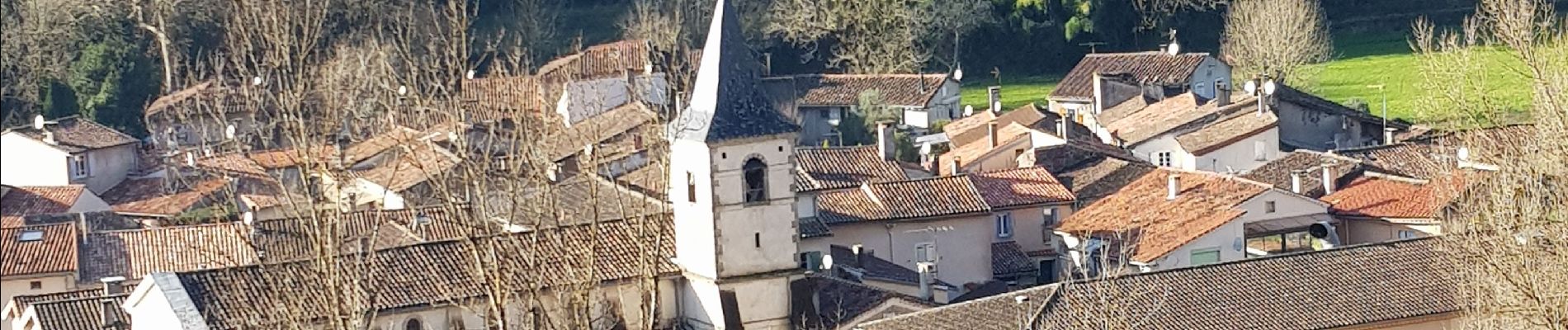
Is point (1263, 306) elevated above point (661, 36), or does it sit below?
below

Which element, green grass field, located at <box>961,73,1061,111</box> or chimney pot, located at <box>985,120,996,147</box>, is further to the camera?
green grass field, located at <box>961,73,1061,111</box>

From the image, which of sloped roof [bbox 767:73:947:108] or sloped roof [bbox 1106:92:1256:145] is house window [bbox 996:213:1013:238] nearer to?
sloped roof [bbox 1106:92:1256:145]

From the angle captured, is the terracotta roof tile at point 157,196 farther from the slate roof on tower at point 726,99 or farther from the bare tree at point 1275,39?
the bare tree at point 1275,39

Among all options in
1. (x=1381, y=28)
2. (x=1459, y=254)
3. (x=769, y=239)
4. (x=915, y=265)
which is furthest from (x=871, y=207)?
(x=1381, y=28)

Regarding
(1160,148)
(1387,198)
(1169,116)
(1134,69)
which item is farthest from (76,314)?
(1134,69)

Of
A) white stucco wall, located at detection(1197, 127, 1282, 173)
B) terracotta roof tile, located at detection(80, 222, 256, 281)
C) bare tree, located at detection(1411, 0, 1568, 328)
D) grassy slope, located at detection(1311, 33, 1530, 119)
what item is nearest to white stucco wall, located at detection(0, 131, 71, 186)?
terracotta roof tile, located at detection(80, 222, 256, 281)

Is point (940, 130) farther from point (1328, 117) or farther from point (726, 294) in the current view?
point (726, 294)

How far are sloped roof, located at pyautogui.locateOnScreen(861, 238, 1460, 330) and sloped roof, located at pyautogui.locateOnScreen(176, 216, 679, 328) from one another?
9.98 ft

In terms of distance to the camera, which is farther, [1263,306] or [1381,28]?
[1381,28]

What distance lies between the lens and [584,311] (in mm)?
22234

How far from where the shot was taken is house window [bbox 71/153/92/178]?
172 feet

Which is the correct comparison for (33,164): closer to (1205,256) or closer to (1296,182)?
(1296,182)

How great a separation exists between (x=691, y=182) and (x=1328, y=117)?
21.9 m

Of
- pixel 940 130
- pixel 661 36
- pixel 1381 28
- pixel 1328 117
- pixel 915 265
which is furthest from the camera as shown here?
pixel 1381 28
